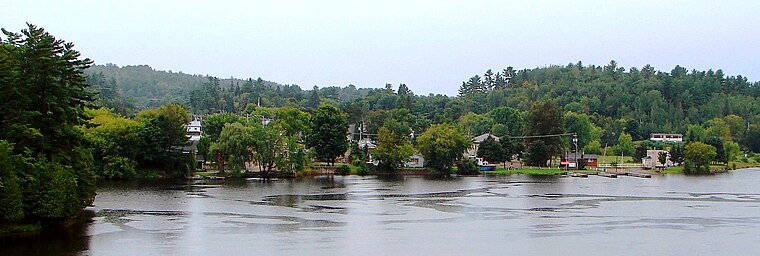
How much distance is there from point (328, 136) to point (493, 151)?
15699 mm

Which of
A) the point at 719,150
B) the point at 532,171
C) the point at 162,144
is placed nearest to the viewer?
the point at 162,144

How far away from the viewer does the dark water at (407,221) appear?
23.5 meters

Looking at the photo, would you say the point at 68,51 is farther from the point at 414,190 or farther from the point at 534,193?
the point at 534,193

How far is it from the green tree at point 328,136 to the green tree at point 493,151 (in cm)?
1360

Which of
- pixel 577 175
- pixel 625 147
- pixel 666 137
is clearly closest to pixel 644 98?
pixel 666 137

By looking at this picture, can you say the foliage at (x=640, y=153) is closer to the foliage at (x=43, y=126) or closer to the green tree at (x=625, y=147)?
the green tree at (x=625, y=147)

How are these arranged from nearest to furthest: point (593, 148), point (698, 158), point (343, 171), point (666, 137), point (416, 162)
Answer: point (343, 171) → point (416, 162) → point (698, 158) → point (593, 148) → point (666, 137)

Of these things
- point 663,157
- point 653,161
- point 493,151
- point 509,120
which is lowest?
point 653,161

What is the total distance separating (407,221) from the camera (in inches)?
1193

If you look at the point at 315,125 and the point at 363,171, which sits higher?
the point at 315,125

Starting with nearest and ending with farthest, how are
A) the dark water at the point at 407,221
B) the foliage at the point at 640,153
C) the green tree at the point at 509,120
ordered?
the dark water at the point at 407,221
the foliage at the point at 640,153
the green tree at the point at 509,120

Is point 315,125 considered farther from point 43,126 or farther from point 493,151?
point 43,126

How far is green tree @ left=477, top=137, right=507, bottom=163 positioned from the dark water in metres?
20.5

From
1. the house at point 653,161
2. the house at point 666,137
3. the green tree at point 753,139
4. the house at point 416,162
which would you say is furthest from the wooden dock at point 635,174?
the green tree at point 753,139
